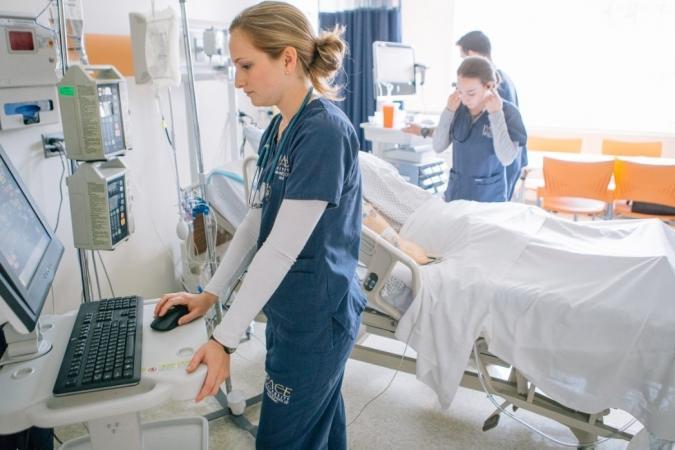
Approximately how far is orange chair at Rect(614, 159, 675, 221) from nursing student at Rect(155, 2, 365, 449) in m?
2.89

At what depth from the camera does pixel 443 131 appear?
109 inches

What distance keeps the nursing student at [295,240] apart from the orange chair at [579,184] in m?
2.72

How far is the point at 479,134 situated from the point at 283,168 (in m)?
1.81

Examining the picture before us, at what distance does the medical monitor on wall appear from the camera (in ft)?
11.4

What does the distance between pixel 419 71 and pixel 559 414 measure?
3.01m

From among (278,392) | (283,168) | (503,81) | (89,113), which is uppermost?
(503,81)

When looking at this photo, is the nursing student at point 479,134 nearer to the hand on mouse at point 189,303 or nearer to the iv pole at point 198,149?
the iv pole at point 198,149

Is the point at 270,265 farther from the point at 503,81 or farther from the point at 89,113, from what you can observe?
the point at 503,81

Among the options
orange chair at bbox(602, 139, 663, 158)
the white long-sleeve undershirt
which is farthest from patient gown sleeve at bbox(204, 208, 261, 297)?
orange chair at bbox(602, 139, 663, 158)

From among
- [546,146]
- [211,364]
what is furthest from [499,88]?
[211,364]

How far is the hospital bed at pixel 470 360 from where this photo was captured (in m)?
1.58

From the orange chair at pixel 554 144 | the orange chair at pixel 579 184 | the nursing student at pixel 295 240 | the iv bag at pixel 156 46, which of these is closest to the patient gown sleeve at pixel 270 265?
the nursing student at pixel 295 240

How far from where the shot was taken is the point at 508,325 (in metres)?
1.57

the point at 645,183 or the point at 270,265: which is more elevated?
the point at 270,265
